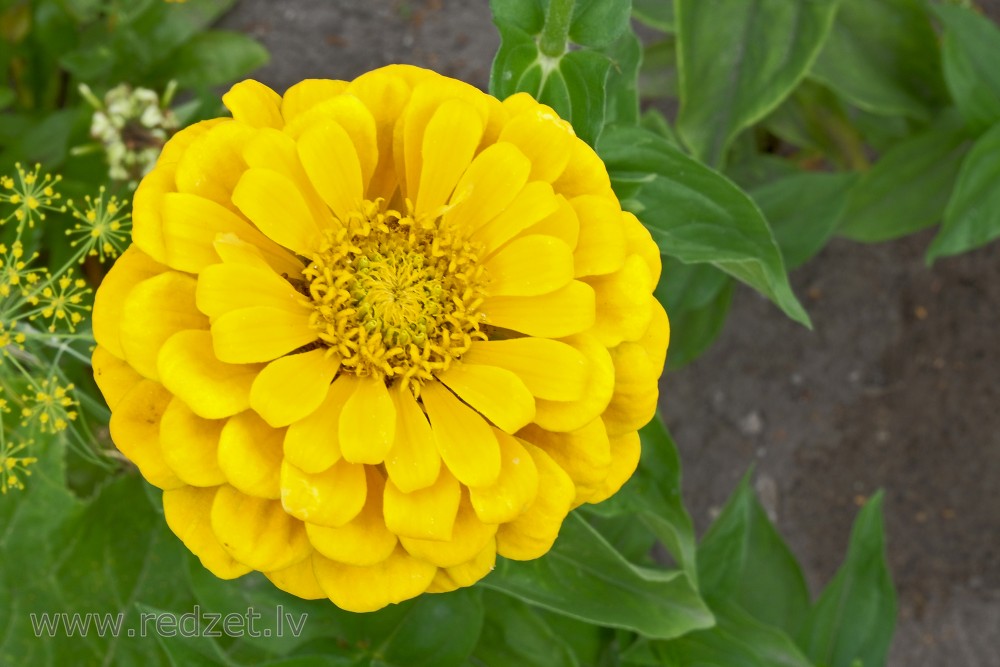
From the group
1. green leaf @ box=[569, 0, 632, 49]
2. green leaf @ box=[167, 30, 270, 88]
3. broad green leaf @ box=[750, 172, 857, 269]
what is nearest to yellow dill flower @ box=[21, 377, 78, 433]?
green leaf @ box=[569, 0, 632, 49]

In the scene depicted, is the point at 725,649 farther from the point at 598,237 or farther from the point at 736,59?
the point at 736,59

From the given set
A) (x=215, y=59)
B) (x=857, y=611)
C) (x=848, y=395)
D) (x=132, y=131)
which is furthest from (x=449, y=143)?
(x=848, y=395)

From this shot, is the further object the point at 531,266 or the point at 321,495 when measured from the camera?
the point at 531,266

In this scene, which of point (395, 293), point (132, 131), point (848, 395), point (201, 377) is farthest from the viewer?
point (848, 395)

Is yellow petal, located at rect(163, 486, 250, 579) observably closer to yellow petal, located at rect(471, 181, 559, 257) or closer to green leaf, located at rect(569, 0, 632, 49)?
yellow petal, located at rect(471, 181, 559, 257)

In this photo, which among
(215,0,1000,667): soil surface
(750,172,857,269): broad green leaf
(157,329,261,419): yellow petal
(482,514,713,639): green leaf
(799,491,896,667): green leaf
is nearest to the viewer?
(157,329,261,419): yellow petal

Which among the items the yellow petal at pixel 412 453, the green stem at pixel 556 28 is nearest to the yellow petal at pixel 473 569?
the yellow petal at pixel 412 453
